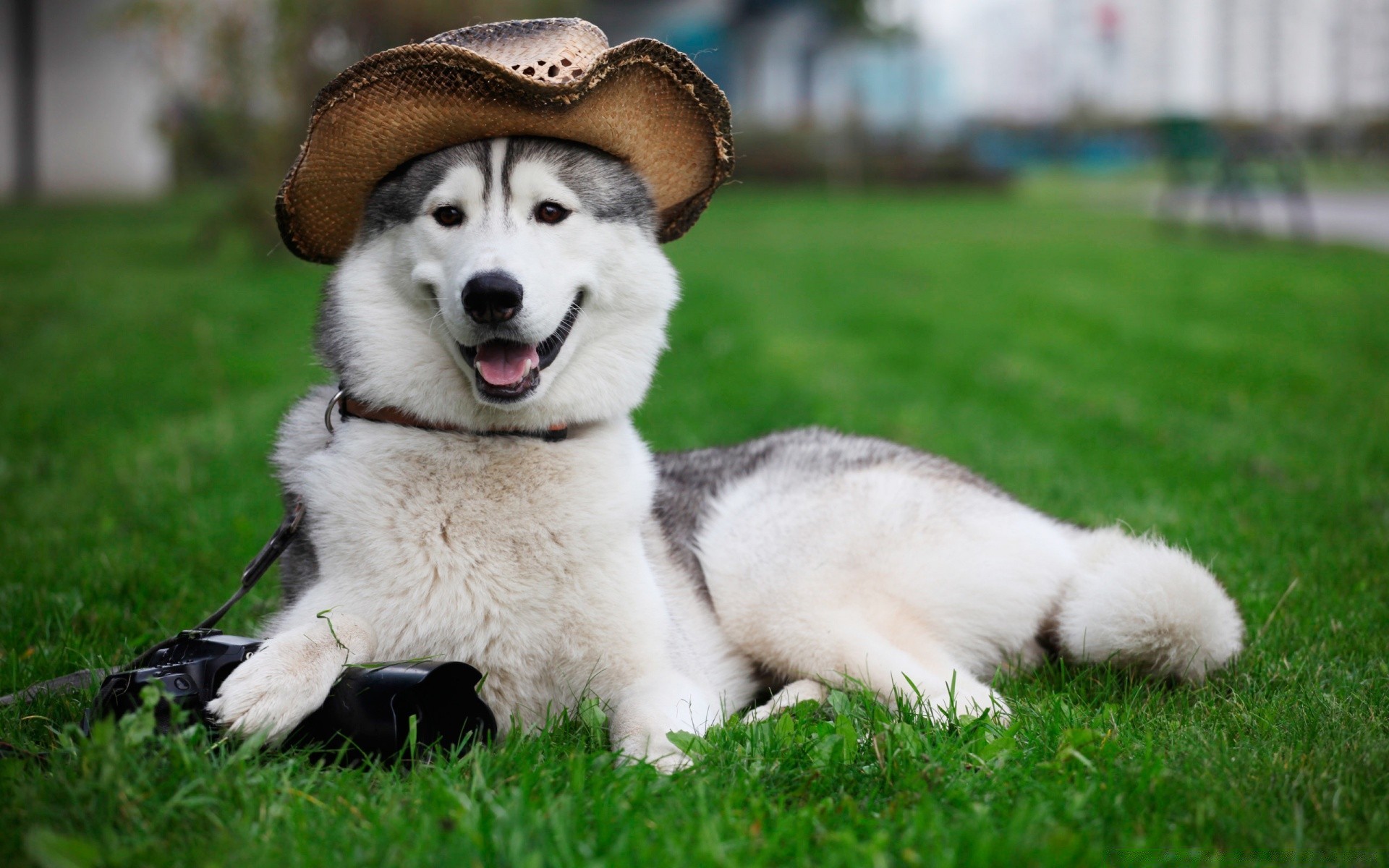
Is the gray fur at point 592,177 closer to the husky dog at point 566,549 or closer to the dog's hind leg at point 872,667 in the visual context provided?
the husky dog at point 566,549

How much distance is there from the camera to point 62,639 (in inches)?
107

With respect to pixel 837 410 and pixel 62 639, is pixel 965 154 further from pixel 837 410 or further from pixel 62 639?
pixel 62 639

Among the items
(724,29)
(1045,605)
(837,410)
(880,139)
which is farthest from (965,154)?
(1045,605)

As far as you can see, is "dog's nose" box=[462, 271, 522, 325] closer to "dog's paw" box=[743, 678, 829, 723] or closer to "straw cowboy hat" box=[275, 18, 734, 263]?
"straw cowboy hat" box=[275, 18, 734, 263]

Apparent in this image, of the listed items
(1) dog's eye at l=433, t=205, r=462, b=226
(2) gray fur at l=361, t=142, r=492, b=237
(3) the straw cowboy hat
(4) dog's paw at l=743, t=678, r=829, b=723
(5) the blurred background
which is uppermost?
(5) the blurred background

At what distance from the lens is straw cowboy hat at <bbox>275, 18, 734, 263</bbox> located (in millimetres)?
2189

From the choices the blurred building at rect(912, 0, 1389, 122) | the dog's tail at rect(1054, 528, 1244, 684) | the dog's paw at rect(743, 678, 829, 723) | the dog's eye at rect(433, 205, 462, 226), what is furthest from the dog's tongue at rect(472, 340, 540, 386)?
the blurred building at rect(912, 0, 1389, 122)

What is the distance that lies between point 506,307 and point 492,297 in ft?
0.12

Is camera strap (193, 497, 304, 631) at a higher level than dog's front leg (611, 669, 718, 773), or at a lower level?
higher

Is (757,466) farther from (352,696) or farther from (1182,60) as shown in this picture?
(1182,60)

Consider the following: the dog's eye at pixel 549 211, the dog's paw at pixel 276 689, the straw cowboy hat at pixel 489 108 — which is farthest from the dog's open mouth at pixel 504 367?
the dog's paw at pixel 276 689

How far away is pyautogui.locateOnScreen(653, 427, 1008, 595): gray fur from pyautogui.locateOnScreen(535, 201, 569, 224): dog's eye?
34.3 inches

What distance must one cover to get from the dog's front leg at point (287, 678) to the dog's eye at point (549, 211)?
0.93 meters

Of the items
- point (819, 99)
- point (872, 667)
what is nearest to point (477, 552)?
point (872, 667)
